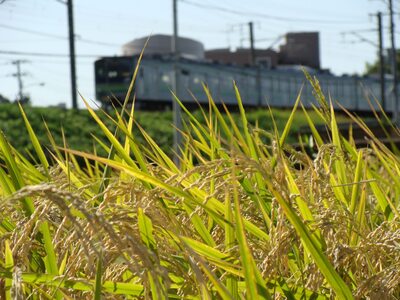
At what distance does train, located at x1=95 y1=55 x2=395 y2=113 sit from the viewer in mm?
37500

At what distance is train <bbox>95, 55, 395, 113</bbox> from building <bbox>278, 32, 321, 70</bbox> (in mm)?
30433

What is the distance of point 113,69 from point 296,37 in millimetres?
47081

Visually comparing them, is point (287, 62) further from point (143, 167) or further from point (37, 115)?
point (143, 167)

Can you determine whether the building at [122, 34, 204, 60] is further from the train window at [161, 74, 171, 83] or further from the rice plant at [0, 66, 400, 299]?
the rice plant at [0, 66, 400, 299]

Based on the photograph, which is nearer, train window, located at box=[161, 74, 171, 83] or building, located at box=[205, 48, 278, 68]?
train window, located at box=[161, 74, 171, 83]

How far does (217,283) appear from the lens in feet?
4.02

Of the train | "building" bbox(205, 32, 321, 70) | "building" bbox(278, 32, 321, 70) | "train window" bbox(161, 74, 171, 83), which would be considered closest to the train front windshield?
the train

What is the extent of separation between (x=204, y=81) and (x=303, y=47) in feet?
145

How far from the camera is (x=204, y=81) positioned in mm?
40375

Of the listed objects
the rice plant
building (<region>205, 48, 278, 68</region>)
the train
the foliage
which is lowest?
the foliage

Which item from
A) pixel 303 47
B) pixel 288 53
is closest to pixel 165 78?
pixel 288 53

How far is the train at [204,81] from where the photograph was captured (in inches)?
1476

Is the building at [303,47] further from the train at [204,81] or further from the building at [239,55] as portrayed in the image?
the train at [204,81]

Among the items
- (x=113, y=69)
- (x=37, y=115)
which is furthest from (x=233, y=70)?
(x=37, y=115)
